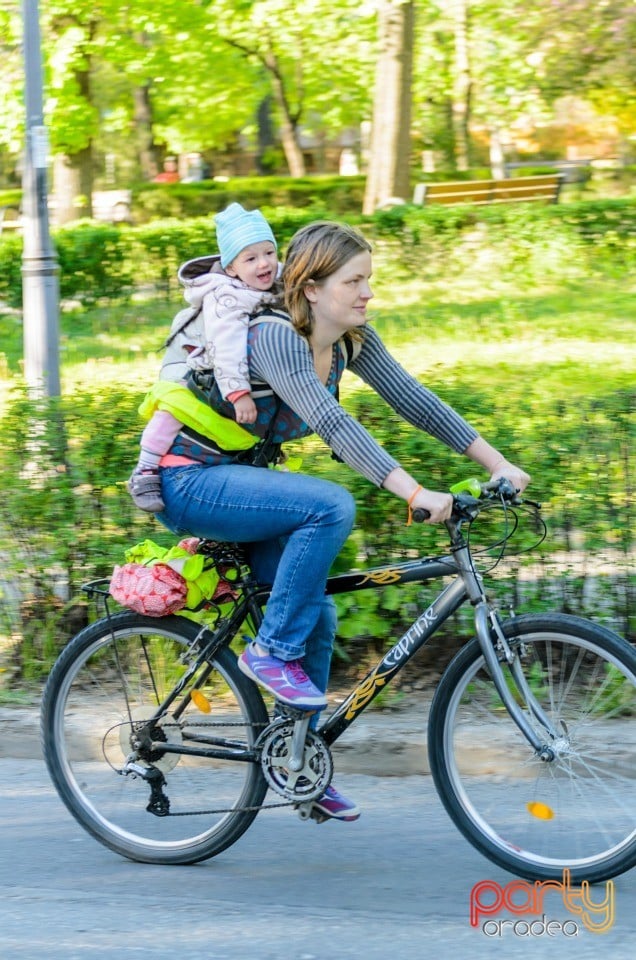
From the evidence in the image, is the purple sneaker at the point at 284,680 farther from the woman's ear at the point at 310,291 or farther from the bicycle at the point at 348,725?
the woman's ear at the point at 310,291

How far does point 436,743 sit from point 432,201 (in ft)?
50.8

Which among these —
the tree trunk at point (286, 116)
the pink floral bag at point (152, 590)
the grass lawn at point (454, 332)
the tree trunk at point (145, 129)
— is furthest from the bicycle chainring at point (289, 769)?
the tree trunk at point (145, 129)

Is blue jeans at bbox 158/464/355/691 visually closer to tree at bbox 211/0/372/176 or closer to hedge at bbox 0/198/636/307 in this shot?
hedge at bbox 0/198/636/307

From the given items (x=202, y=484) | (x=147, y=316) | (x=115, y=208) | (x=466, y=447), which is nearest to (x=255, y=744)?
(x=202, y=484)

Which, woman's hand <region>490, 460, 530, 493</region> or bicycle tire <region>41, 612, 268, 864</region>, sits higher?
woman's hand <region>490, 460, 530, 493</region>

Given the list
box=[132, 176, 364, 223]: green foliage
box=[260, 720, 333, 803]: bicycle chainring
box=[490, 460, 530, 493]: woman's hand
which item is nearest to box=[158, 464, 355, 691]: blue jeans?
box=[260, 720, 333, 803]: bicycle chainring

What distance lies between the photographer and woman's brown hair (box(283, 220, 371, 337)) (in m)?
3.61

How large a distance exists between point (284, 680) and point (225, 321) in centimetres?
100

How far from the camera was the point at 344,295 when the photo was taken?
3600 millimetres

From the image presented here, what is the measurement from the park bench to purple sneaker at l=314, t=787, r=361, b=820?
1518 cm

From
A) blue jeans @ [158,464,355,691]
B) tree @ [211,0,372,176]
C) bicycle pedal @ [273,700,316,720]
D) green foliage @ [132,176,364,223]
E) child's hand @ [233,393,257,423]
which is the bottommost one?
bicycle pedal @ [273,700,316,720]

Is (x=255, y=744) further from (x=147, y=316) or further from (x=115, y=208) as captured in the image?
(x=115, y=208)

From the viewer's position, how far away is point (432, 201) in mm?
18422

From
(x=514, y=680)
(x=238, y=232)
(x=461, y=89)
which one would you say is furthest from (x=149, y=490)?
(x=461, y=89)
